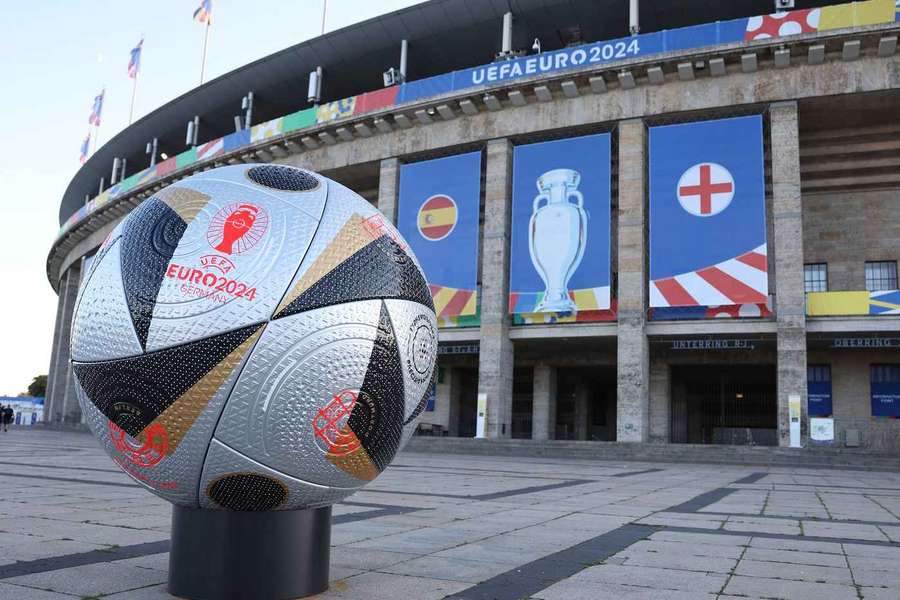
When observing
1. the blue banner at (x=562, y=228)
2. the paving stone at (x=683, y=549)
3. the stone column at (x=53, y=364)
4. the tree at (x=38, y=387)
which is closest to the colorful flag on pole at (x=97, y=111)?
the stone column at (x=53, y=364)

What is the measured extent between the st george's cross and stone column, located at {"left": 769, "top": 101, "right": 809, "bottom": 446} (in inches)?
70.3

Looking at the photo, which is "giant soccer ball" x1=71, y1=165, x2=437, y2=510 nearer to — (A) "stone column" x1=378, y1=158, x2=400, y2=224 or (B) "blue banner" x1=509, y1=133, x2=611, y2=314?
(B) "blue banner" x1=509, y1=133, x2=611, y2=314

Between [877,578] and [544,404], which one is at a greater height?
[544,404]

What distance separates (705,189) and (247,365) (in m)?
27.6

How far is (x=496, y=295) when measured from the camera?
31266 mm

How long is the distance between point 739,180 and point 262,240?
89.9 feet

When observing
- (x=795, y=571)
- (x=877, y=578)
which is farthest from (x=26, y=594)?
(x=877, y=578)

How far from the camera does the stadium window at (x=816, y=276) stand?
105 ft

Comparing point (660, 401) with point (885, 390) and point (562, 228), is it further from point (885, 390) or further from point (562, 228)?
point (562, 228)

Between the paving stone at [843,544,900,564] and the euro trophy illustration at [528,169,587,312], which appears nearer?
the paving stone at [843,544,900,564]

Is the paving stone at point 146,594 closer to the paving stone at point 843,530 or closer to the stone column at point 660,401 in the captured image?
the paving stone at point 843,530

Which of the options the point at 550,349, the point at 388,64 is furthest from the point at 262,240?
the point at 388,64

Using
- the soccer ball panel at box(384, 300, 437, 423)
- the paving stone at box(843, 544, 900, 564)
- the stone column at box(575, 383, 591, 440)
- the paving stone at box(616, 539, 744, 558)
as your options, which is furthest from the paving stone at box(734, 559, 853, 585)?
the stone column at box(575, 383, 591, 440)

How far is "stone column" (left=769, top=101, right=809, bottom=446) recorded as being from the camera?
2606 centimetres
